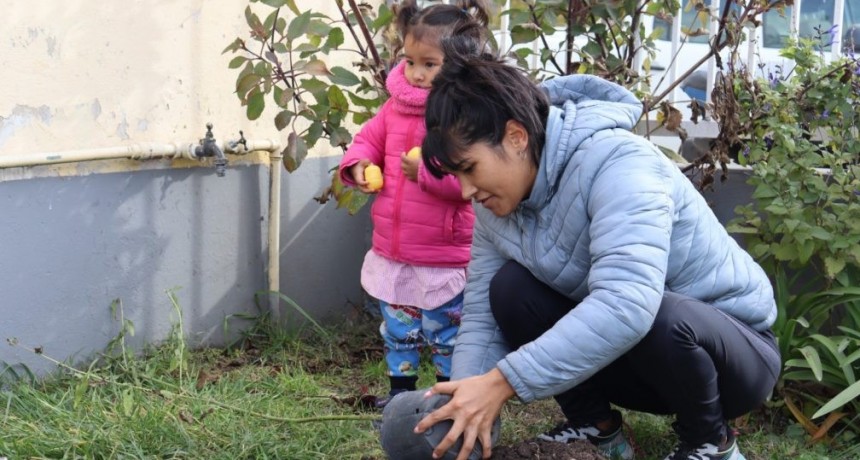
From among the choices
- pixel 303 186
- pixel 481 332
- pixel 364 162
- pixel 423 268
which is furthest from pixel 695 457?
pixel 303 186

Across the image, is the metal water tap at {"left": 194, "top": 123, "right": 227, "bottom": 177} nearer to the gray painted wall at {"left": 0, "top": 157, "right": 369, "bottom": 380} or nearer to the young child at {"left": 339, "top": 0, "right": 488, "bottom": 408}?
the gray painted wall at {"left": 0, "top": 157, "right": 369, "bottom": 380}

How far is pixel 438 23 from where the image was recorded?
331 centimetres

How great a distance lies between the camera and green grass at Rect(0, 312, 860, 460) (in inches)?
114

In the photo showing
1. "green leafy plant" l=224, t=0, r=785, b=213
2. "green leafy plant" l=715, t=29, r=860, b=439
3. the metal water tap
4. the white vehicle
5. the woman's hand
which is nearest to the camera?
the woman's hand

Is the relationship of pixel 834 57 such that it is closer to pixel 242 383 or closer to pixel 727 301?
pixel 727 301

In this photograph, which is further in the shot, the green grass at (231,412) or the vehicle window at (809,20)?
the vehicle window at (809,20)

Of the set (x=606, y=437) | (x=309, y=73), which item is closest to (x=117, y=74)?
(x=309, y=73)

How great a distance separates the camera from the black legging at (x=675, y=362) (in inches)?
99.8

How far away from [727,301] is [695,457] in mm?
412

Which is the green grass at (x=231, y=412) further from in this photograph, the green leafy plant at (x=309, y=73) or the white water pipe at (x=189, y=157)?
the green leafy plant at (x=309, y=73)

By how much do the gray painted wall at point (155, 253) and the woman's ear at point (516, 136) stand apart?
1.75 meters

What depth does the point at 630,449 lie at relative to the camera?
3002 millimetres

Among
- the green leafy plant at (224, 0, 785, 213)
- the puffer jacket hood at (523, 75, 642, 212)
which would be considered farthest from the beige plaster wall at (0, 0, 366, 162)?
the puffer jacket hood at (523, 75, 642, 212)

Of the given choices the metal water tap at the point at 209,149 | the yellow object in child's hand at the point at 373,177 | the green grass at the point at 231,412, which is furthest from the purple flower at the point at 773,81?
the metal water tap at the point at 209,149
